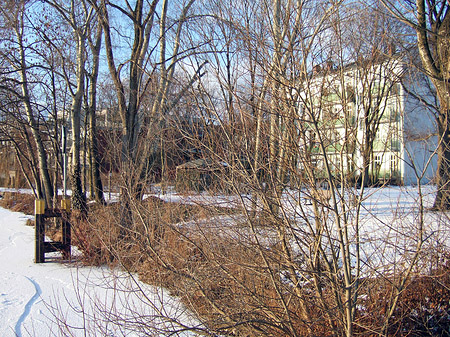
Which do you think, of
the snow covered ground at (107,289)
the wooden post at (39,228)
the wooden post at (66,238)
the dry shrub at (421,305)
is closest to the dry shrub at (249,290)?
the dry shrub at (421,305)

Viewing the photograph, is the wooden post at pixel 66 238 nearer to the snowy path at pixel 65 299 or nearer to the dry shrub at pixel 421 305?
the snowy path at pixel 65 299

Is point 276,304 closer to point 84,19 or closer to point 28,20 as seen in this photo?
point 84,19

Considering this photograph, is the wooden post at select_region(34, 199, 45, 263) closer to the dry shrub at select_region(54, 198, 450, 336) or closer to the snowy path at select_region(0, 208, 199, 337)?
the snowy path at select_region(0, 208, 199, 337)

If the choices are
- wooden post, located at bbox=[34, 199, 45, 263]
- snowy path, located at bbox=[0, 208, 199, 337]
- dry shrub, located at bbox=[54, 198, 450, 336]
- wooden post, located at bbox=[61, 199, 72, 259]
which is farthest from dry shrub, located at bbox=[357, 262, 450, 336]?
wooden post, located at bbox=[34, 199, 45, 263]

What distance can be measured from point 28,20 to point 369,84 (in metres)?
12.6

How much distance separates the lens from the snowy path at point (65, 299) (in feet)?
12.6

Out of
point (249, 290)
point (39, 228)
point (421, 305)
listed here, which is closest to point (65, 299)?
point (39, 228)

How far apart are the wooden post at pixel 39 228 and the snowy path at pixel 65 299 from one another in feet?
0.70

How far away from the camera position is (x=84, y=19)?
12742 mm

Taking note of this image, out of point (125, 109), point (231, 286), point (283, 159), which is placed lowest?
point (231, 286)

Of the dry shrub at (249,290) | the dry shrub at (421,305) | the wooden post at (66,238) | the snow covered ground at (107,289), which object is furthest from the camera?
the wooden post at (66,238)

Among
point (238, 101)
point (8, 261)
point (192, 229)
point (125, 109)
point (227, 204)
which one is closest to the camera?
point (238, 101)

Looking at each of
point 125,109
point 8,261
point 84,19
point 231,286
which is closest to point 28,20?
point 84,19

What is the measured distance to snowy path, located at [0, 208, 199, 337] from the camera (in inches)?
151
